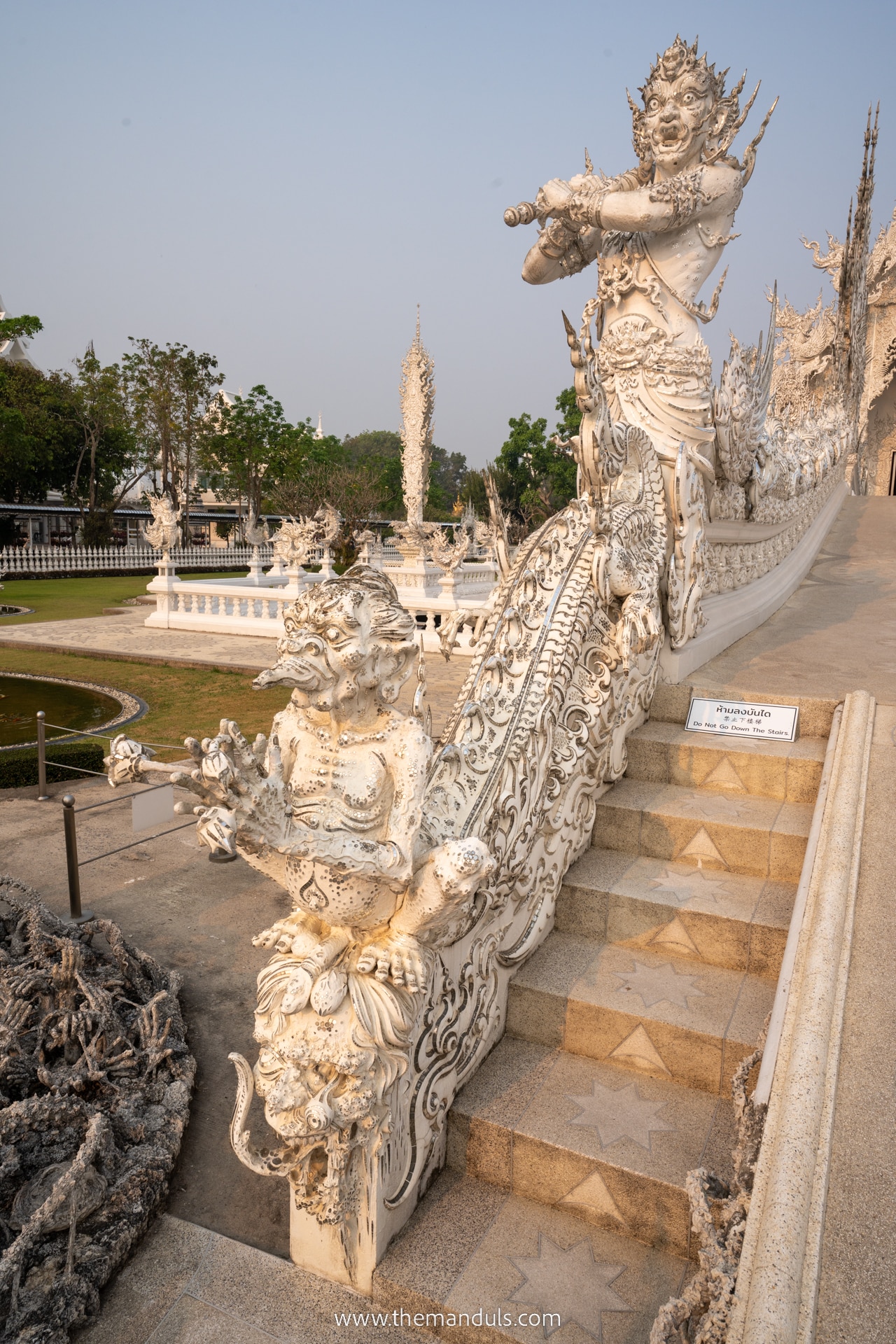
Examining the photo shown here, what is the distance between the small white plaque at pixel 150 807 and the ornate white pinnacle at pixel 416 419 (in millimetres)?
16212

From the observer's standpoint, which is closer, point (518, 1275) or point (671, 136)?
point (518, 1275)

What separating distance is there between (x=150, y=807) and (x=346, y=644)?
103 inches

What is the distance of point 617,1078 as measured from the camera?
2494 mm

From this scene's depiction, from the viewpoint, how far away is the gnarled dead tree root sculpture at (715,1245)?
1.55 metres

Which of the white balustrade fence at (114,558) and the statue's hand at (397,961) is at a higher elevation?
the white balustrade fence at (114,558)

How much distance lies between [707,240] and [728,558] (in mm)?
2057

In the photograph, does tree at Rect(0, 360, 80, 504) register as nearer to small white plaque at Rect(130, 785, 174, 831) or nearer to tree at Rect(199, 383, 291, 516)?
tree at Rect(199, 383, 291, 516)

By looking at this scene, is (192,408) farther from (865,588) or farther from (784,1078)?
(784,1078)

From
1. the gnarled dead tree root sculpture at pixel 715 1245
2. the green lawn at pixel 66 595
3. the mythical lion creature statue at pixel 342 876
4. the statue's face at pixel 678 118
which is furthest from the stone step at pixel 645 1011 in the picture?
the green lawn at pixel 66 595

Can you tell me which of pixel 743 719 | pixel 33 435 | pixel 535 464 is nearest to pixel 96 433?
pixel 33 435

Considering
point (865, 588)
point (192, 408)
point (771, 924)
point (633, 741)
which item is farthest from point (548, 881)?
point (192, 408)

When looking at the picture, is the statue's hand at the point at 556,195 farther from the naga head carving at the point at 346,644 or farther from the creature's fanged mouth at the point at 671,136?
the naga head carving at the point at 346,644

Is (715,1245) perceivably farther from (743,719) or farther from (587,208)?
(587,208)

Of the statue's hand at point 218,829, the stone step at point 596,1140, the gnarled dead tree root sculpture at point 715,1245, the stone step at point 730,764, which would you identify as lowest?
the stone step at point 596,1140
